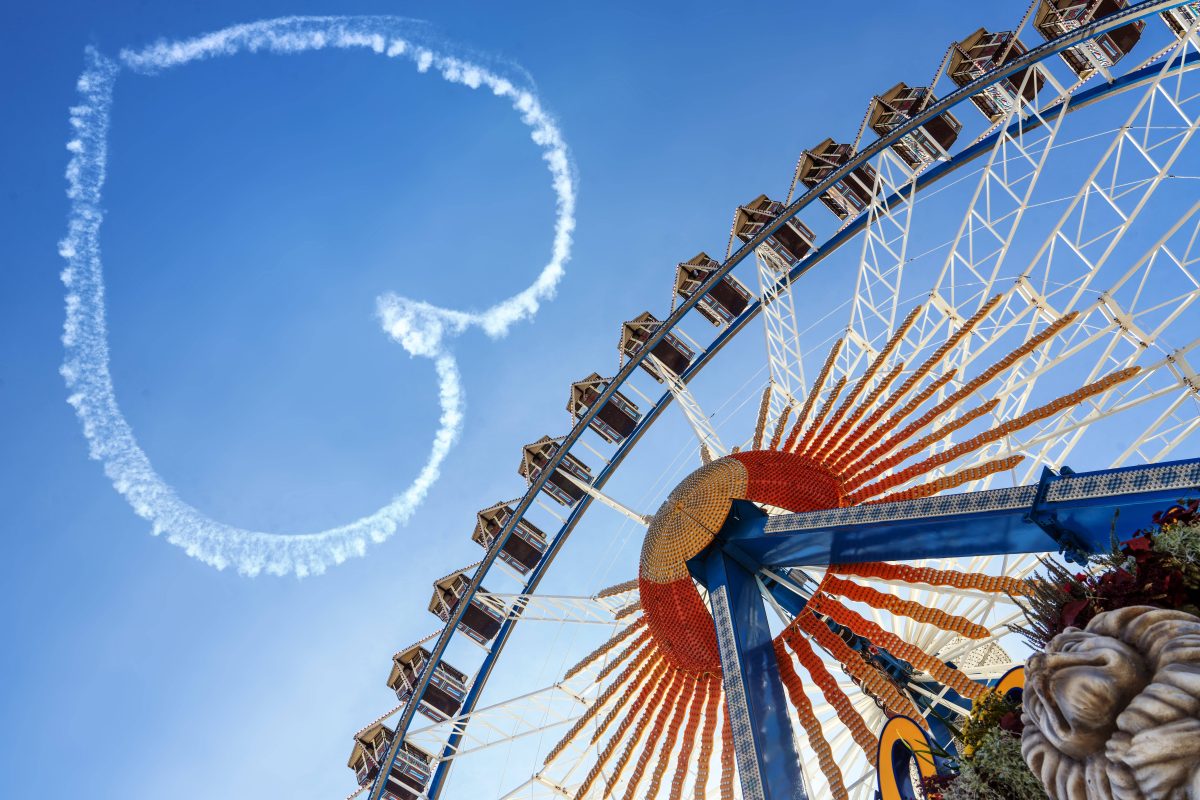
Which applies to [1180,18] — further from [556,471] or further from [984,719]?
[556,471]

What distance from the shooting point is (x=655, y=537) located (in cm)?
1352

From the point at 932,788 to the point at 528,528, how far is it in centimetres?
1463

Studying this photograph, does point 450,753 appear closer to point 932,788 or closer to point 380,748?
point 380,748

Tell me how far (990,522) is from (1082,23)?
11.2 metres

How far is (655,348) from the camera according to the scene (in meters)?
20.7

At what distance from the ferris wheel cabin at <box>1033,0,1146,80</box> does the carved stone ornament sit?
14.4 meters

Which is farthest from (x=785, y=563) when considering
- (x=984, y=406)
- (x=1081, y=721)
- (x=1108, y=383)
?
(x=1081, y=721)

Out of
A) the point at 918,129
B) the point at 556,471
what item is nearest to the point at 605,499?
the point at 556,471

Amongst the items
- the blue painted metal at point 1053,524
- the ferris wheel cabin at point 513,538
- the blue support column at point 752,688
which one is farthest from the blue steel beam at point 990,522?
the ferris wheel cabin at point 513,538

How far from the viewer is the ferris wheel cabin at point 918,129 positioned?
58.0ft

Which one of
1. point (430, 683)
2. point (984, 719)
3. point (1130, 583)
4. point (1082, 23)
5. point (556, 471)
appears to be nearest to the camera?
point (1130, 583)

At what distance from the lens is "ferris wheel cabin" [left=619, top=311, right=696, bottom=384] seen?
68.0ft

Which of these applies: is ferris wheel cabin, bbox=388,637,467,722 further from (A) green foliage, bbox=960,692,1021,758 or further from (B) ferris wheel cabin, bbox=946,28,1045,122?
(B) ferris wheel cabin, bbox=946,28,1045,122

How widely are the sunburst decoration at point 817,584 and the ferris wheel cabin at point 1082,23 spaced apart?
5954 millimetres
